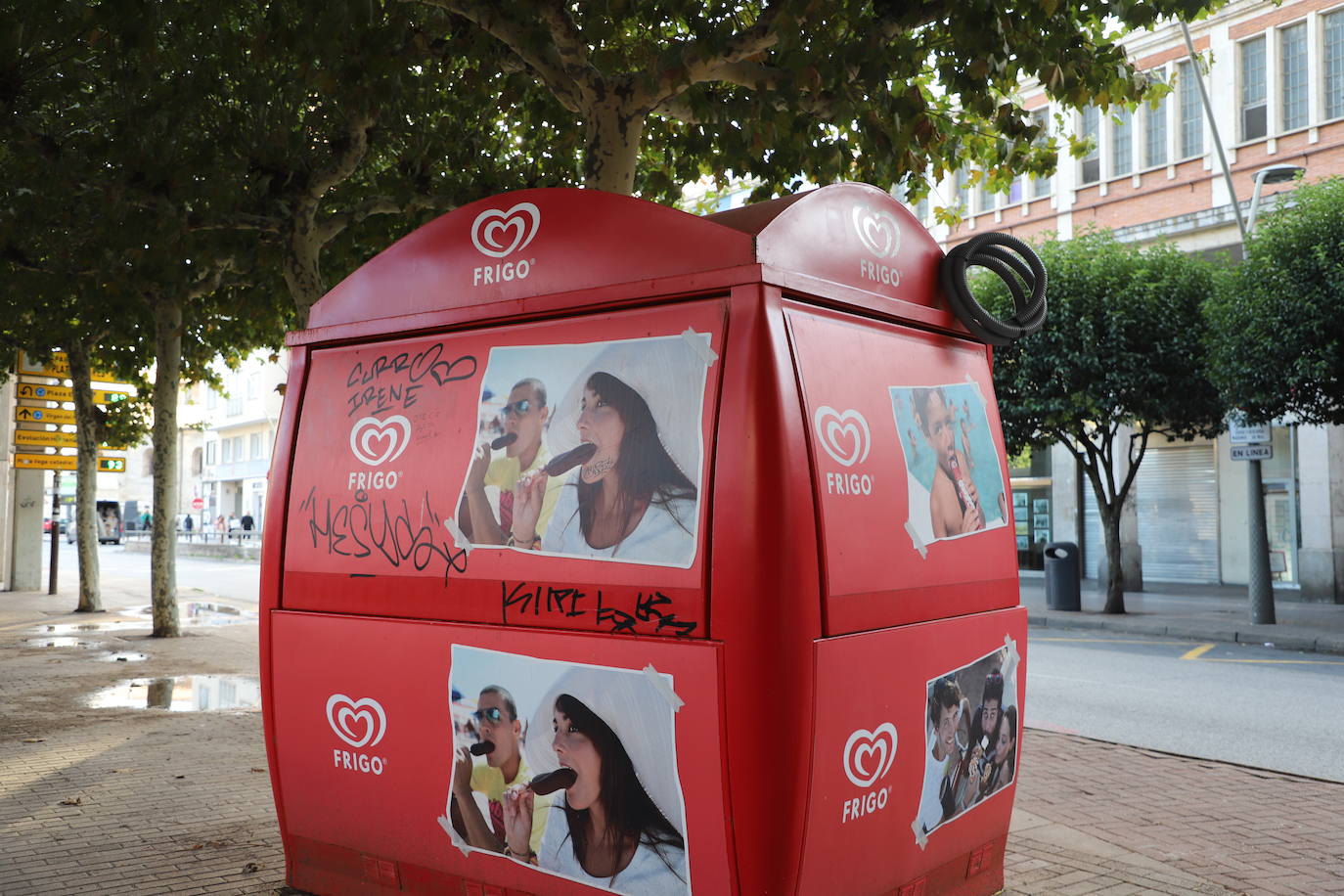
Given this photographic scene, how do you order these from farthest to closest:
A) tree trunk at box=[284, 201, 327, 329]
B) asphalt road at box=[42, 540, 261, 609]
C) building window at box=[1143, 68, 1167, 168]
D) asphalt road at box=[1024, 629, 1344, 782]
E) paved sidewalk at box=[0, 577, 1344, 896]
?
1. building window at box=[1143, 68, 1167, 168]
2. asphalt road at box=[42, 540, 261, 609]
3. tree trunk at box=[284, 201, 327, 329]
4. asphalt road at box=[1024, 629, 1344, 782]
5. paved sidewalk at box=[0, 577, 1344, 896]

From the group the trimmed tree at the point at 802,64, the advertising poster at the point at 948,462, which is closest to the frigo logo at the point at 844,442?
the advertising poster at the point at 948,462

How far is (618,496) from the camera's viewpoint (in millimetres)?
3350

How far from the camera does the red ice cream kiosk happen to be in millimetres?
3107

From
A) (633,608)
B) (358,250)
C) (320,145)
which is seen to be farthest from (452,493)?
(358,250)

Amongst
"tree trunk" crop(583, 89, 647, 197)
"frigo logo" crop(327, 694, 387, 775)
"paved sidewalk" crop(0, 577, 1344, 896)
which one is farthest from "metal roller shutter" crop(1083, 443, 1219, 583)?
"frigo logo" crop(327, 694, 387, 775)

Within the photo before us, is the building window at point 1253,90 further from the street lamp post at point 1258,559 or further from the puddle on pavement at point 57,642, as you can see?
the puddle on pavement at point 57,642

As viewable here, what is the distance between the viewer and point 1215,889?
15.3 feet

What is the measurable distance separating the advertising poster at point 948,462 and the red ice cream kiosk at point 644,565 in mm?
15

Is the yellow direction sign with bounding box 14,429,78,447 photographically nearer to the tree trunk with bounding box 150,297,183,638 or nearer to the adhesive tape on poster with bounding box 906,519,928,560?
the tree trunk with bounding box 150,297,183,638

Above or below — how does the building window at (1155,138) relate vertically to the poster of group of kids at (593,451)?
above

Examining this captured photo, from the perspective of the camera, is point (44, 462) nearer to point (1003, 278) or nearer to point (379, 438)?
point (379, 438)

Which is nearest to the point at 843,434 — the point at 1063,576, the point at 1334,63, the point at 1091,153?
the point at 1063,576

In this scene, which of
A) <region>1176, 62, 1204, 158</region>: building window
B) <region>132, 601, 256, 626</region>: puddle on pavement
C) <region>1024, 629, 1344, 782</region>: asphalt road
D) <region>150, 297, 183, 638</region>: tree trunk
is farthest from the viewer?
<region>1176, 62, 1204, 158</region>: building window

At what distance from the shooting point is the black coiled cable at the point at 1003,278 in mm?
4023
